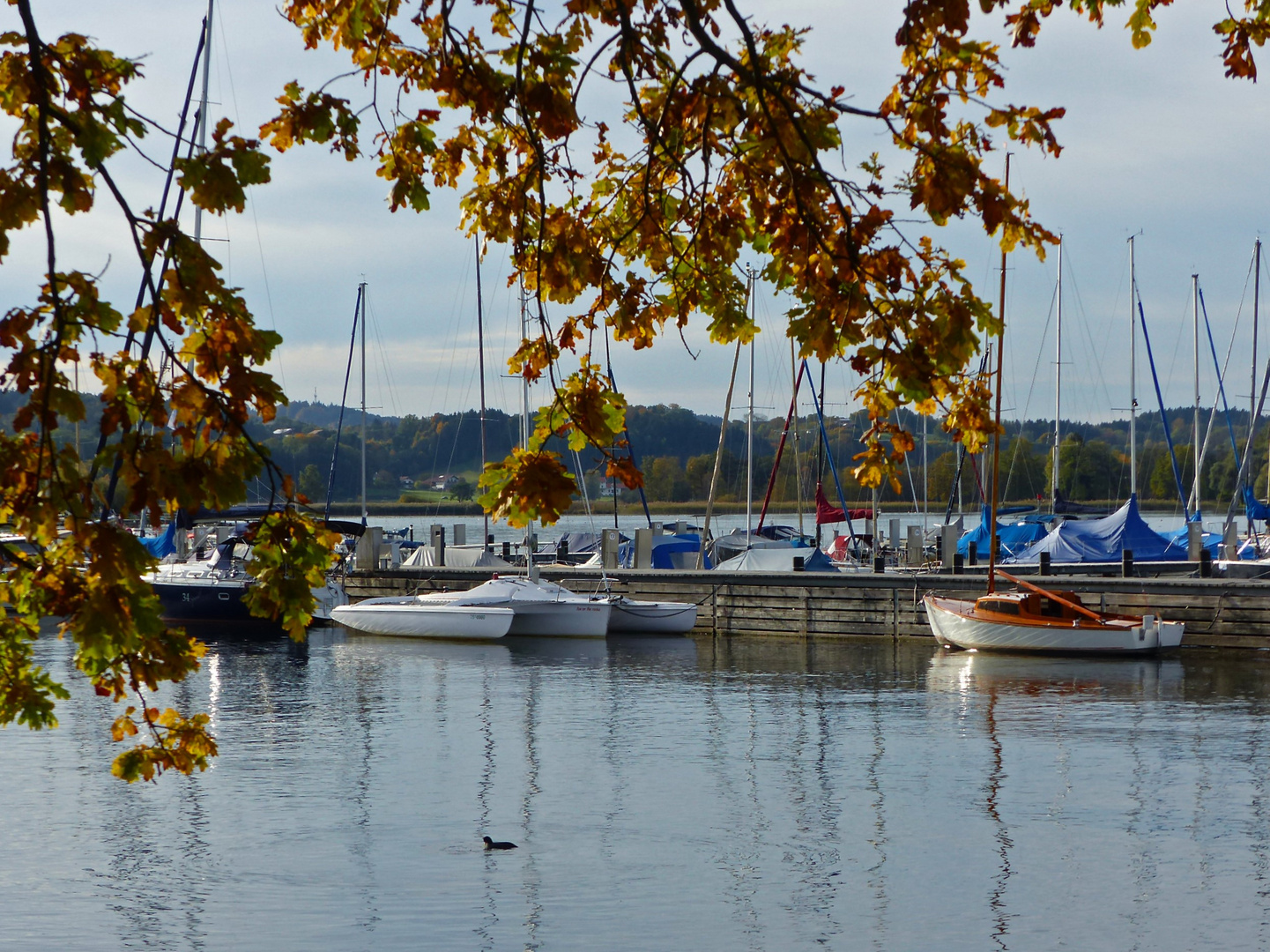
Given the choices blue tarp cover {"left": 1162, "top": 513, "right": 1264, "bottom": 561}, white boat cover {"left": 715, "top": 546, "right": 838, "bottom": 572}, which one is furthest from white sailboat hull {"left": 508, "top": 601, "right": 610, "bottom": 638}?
blue tarp cover {"left": 1162, "top": 513, "right": 1264, "bottom": 561}

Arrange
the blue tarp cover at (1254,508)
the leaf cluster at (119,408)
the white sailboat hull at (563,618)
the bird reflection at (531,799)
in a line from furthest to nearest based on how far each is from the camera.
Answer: the blue tarp cover at (1254,508) → the white sailboat hull at (563,618) → the bird reflection at (531,799) → the leaf cluster at (119,408)

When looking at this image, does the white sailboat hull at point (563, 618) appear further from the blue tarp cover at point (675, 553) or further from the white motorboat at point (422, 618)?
the blue tarp cover at point (675, 553)

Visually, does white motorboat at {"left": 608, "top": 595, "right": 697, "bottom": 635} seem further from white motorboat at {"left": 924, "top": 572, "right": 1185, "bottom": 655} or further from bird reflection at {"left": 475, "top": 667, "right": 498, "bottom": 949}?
white motorboat at {"left": 924, "top": 572, "right": 1185, "bottom": 655}

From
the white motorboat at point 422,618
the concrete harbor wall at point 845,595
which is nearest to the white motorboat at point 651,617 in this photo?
the concrete harbor wall at point 845,595

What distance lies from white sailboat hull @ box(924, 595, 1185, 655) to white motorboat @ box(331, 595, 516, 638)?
13114mm

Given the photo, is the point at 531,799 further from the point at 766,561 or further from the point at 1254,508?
the point at 1254,508

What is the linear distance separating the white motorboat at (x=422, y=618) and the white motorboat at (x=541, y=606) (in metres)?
0.43

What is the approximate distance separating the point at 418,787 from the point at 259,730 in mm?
6658

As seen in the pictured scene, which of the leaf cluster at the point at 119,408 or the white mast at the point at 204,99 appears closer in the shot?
the leaf cluster at the point at 119,408

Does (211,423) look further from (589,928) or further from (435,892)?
(435,892)

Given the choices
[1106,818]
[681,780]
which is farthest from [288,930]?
[1106,818]

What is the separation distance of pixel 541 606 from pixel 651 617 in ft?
11.5

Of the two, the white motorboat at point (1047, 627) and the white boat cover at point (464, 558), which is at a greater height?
the white boat cover at point (464, 558)

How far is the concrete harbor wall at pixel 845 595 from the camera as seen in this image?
34.4 m
